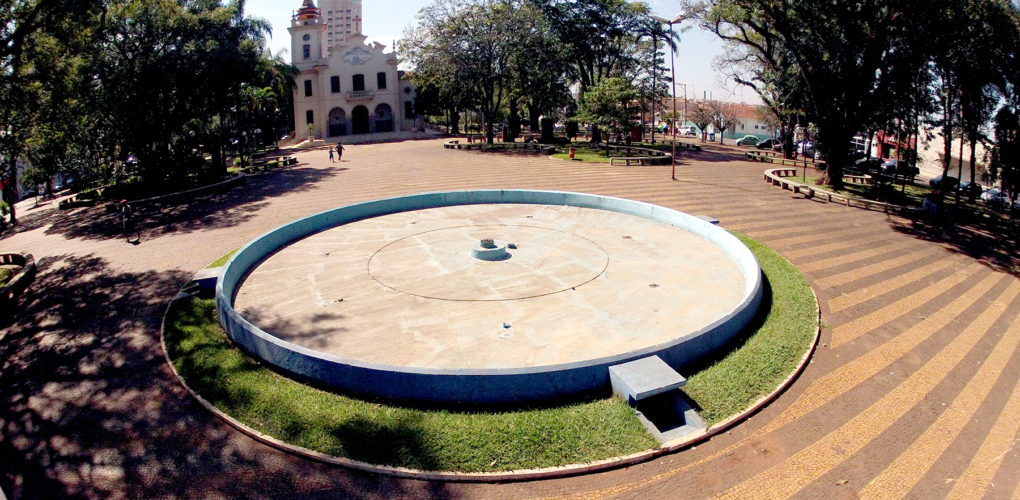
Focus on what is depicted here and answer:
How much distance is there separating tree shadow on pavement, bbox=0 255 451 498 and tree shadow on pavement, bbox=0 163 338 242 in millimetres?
8666

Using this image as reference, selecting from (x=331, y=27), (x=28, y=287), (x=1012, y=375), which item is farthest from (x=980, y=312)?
(x=331, y=27)

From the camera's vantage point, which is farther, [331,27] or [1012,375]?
[331,27]

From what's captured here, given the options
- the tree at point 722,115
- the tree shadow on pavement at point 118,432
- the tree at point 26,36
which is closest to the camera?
the tree shadow on pavement at point 118,432

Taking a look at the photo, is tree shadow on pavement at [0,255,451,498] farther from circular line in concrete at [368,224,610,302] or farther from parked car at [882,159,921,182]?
parked car at [882,159,921,182]

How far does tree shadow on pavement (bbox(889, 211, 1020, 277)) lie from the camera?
1744 centimetres

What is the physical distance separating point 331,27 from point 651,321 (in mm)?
135312

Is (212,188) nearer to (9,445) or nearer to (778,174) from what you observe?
(9,445)

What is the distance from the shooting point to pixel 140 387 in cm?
965

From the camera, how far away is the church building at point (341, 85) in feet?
205

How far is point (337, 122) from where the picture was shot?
2500 inches

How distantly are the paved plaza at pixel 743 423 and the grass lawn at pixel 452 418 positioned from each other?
34 centimetres

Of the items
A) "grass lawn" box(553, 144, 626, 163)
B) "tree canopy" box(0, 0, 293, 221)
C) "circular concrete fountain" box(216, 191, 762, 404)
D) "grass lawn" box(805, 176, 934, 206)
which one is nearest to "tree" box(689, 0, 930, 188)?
"grass lawn" box(805, 176, 934, 206)

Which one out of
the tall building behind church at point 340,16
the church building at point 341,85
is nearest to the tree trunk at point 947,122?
the church building at point 341,85

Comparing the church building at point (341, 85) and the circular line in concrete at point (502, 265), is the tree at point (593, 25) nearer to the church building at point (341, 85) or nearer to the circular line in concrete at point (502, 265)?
the church building at point (341, 85)
